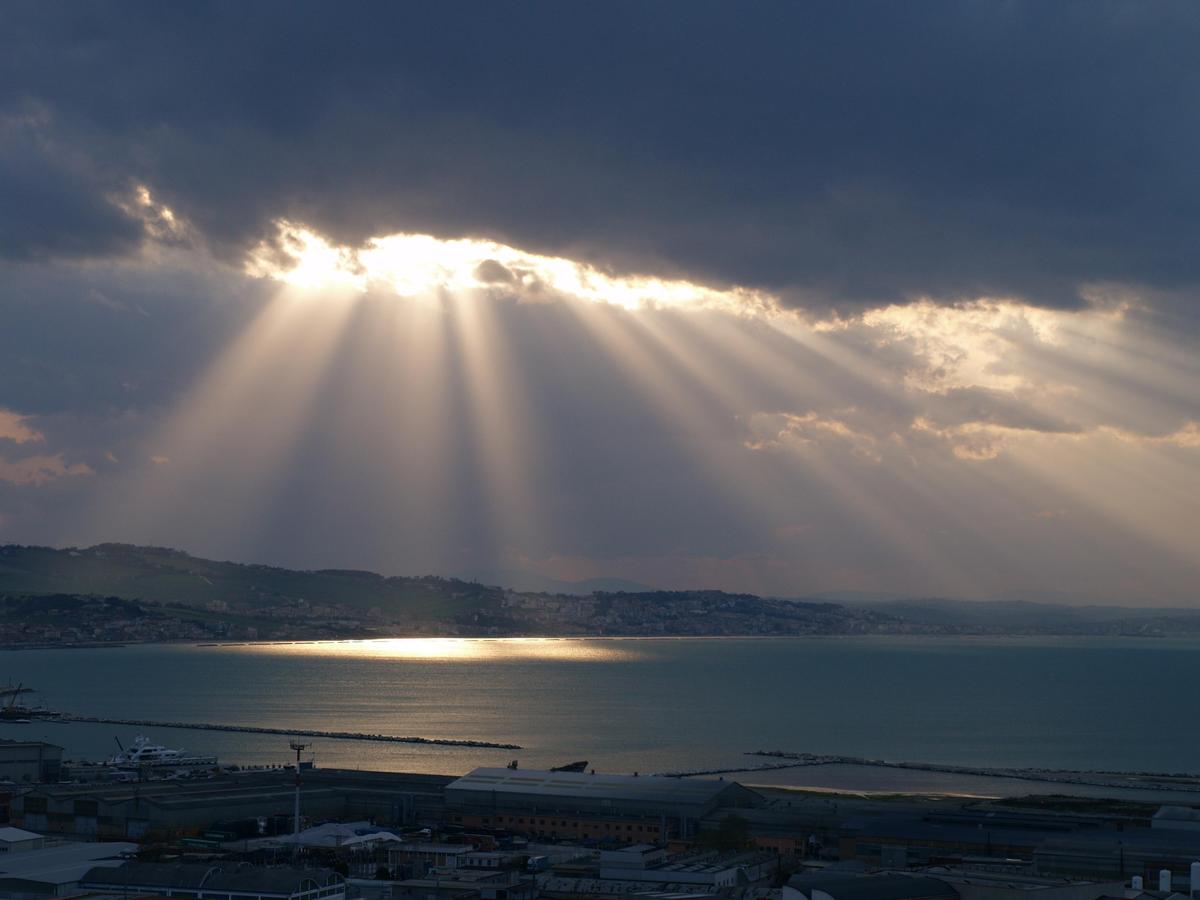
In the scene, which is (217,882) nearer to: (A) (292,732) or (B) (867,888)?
(B) (867,888)

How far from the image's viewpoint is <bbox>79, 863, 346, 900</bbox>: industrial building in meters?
27.9

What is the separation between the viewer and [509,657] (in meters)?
192

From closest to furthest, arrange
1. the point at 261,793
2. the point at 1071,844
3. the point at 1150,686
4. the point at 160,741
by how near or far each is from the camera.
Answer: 1. the point at 1071,844
2. the point at 261,793
3. the point at 160,741
4. the point at 1150,686

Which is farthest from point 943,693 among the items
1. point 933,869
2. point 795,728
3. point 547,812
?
point 933,869

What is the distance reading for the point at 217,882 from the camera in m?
28.4

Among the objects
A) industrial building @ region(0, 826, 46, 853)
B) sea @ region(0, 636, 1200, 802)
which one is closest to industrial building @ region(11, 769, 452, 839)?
industrial building @ region(0, 826, 46, 853)

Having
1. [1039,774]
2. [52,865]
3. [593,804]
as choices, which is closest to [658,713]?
[1039,774]

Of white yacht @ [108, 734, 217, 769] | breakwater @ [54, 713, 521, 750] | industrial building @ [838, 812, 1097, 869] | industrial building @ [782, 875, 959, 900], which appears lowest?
breakwater @ [54, 713, 521, 750]

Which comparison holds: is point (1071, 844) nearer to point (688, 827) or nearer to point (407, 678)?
point (688, 827)

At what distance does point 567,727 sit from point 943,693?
4650cm

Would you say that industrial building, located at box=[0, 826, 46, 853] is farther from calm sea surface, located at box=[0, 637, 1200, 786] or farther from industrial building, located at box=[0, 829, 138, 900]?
calm sea surface, located at box=[0, 637, 1200, 786]

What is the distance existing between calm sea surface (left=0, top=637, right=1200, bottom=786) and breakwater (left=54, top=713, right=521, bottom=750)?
1.39 m

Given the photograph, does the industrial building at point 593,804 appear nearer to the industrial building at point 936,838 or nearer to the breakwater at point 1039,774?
the industrial building at point 936,838

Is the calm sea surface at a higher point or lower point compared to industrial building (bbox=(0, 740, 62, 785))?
lower
